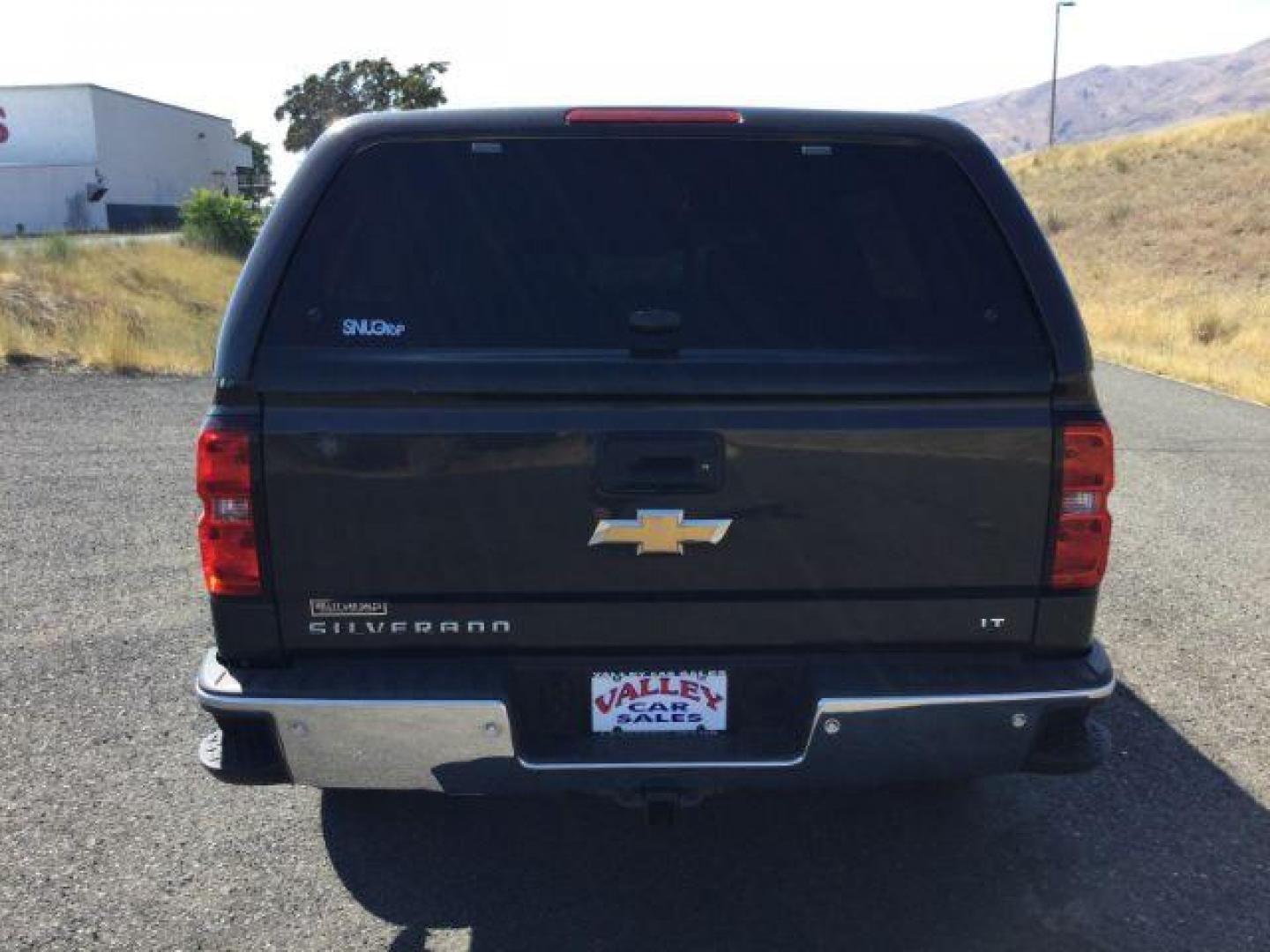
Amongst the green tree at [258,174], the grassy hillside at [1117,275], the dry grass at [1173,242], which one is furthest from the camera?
the green tree at [258,174]

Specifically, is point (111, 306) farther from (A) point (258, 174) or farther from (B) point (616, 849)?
(A) point (258, 174)

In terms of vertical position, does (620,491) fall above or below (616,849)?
above

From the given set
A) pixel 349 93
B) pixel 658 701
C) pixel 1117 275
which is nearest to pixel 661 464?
pixel 658 701

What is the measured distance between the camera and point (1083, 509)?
262 cm

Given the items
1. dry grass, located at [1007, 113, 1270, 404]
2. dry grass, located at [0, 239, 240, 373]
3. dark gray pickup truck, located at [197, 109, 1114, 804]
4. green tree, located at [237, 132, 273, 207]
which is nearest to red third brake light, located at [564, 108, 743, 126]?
dark gray pickup truck, located at [197, 109, 1114, 804]

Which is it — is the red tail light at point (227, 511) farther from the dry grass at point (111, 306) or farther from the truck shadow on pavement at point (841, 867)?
the dry grass at point (111, 306)

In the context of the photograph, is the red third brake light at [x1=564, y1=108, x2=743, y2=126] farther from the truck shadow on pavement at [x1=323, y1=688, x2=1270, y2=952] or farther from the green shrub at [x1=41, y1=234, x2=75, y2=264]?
the green shrub at [x1=41, y1=234, x2=75, y2=264]

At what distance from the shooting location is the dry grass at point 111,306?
14.2 m

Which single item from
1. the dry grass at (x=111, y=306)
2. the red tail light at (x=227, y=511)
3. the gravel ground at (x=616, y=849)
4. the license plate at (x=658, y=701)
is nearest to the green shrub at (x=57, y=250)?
the dry grass at (x=111, y=306)

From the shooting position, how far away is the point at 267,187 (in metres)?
73.4

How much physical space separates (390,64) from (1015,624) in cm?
6817

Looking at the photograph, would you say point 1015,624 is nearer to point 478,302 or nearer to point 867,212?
point 867,212

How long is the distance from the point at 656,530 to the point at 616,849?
49.4 inches

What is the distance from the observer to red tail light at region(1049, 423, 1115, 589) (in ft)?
8.47
